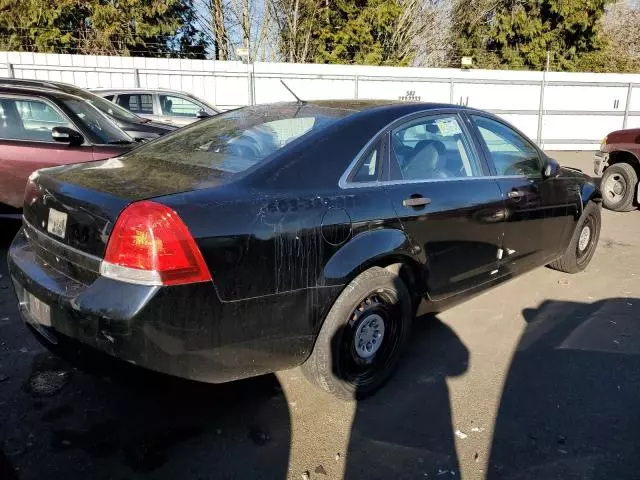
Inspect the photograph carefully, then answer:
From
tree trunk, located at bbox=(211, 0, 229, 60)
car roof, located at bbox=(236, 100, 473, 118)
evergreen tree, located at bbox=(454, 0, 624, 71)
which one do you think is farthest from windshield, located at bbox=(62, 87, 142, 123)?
evergreen tree, located at bbox=(454, 0, 624, 71)

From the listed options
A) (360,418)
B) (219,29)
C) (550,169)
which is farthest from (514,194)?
(219,29)

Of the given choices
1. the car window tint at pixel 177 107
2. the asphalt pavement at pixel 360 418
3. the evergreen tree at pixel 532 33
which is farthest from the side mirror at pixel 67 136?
the evergreen tree at pixel 532 33

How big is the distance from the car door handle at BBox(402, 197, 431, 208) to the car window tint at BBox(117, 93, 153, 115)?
8.62m

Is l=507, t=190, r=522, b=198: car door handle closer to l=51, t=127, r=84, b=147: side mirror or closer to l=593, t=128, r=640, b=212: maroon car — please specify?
l=51, t=127, r=84, b=147: side mirror

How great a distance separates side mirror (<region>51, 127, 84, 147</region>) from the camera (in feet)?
17.7

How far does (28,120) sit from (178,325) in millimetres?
4325

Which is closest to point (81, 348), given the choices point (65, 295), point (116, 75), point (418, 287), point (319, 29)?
point (65, 295)

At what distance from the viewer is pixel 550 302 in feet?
15.3

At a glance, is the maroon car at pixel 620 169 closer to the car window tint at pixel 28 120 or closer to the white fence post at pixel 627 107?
the car window tint at pixel 28 120

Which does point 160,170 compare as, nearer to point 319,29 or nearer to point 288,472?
point 288,472

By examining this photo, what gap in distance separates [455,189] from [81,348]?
2298 millimetres

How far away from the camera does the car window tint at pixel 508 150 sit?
3986 mm

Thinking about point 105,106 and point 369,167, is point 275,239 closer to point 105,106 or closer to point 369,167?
point 369,167

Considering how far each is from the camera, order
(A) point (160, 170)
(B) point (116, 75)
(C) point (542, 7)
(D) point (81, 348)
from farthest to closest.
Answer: (C) point (542, 7), (B) point (116, 75), (A) point (160, 170), (D) point (81, 348)
